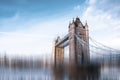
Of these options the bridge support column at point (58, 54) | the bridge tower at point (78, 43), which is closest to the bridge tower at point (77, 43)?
the bridge tower at point (78, 43)

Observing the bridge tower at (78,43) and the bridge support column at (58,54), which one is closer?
the bridge tower at (78,43)

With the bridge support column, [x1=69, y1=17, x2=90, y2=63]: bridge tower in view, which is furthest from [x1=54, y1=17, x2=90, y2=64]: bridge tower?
the bridge support column

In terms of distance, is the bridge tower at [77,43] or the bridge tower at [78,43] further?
the bridge tower at [78,43]

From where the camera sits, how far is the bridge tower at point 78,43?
594 inches

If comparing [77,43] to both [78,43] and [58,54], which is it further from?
[58,54]

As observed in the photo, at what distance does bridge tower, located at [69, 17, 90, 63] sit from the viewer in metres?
Answer: 15.1

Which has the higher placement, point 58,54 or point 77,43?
point 77,43

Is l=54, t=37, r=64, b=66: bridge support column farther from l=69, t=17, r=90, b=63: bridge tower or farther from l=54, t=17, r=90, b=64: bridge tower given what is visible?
l=69, t=17, r=90, b=63: bridge tower

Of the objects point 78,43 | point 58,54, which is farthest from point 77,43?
point 58,54

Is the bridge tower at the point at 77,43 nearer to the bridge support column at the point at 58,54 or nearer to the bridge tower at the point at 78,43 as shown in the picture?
the bridge tower at the point at 78,43

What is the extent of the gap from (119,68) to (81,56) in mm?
2878

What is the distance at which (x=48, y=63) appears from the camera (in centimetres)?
1739

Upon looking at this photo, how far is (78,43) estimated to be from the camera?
53.3 ft

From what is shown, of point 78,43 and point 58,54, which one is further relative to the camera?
point 58,54
